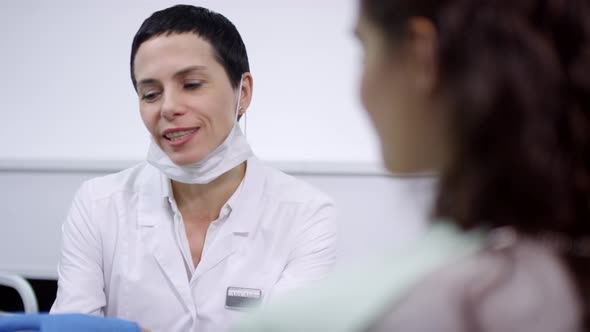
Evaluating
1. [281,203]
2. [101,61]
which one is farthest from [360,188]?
[101,61]

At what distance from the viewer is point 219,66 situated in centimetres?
152

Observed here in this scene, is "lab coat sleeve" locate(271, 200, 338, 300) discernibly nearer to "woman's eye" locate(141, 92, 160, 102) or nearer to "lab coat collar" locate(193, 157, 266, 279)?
"lab coat collar" locate(193, 157, 266, 279)

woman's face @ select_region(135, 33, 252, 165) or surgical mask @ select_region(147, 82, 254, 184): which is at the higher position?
woman's face @ select_region(135, 33, 252, 165)

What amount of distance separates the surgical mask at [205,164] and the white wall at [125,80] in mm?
630

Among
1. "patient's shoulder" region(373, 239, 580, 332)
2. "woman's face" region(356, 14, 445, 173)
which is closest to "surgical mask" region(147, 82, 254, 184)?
"woman's face" region(356, 14, 445, 173)

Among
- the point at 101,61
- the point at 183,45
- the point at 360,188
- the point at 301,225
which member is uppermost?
the point at 183,45

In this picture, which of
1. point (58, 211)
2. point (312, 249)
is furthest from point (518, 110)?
point (58, 211)

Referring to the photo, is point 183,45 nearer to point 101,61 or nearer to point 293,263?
point 293,263

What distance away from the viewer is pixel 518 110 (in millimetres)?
431

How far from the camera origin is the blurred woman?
42 cm

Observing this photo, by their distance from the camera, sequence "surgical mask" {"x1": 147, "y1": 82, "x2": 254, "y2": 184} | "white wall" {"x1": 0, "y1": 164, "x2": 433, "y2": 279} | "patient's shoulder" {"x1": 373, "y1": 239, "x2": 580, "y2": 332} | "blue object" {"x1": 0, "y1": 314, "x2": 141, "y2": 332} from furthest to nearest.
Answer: "white wall" {"x1": 0, "y1": 164, "x2": 433, "y2": 279} < "surgical mask" {"x1": 147, "y1": 82, "x2": 254, "y2": 184} < "blue object" {"x1": 0, "y1": 314, "x2": 141, "y2": 332} < "patient's shoulder" {"x1": 373, "y1": 239, "x2": 580, "y2": 332}

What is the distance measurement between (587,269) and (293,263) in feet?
3.47

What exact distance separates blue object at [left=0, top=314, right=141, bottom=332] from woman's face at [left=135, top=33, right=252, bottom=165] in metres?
0.49

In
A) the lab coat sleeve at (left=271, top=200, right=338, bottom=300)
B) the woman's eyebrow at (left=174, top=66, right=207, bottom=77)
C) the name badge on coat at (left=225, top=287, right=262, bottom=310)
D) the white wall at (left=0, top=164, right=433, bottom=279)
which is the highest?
the woman's eyebrow at (left=174, top=66, right=207, bottom=77)
